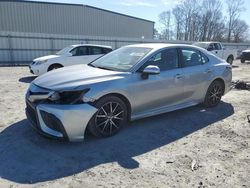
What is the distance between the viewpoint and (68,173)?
3461 millimetres

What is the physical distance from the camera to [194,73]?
229 inches

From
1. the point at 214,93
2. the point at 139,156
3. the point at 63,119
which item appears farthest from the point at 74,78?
the point at 214,93

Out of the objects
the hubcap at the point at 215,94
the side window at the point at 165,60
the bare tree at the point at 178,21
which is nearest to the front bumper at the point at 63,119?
the side window at the point at 165,60

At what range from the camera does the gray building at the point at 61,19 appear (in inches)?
971

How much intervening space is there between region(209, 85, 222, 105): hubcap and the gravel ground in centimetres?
85

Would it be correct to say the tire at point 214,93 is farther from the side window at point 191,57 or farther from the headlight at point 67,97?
the headlight at point 67,97

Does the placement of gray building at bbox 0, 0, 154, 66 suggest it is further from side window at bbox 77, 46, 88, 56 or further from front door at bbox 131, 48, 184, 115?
front door at bbox 131, 48, 184, 115

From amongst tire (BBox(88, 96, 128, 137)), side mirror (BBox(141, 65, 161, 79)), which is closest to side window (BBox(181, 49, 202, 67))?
side mirror (BBox(141, 65, 161, 79))

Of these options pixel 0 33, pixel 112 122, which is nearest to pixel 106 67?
pixel 112 122

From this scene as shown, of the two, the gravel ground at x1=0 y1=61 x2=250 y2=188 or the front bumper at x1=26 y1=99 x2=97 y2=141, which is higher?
the front bumper at x1=26 y1=99 x2=97 y2=141

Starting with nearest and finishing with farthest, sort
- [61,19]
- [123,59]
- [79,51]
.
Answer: [123,59], [79,51], [61,19]

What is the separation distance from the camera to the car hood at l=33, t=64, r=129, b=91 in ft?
13.8

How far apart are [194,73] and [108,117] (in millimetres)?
2373

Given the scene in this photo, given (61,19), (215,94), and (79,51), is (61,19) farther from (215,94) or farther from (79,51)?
(215,94)
